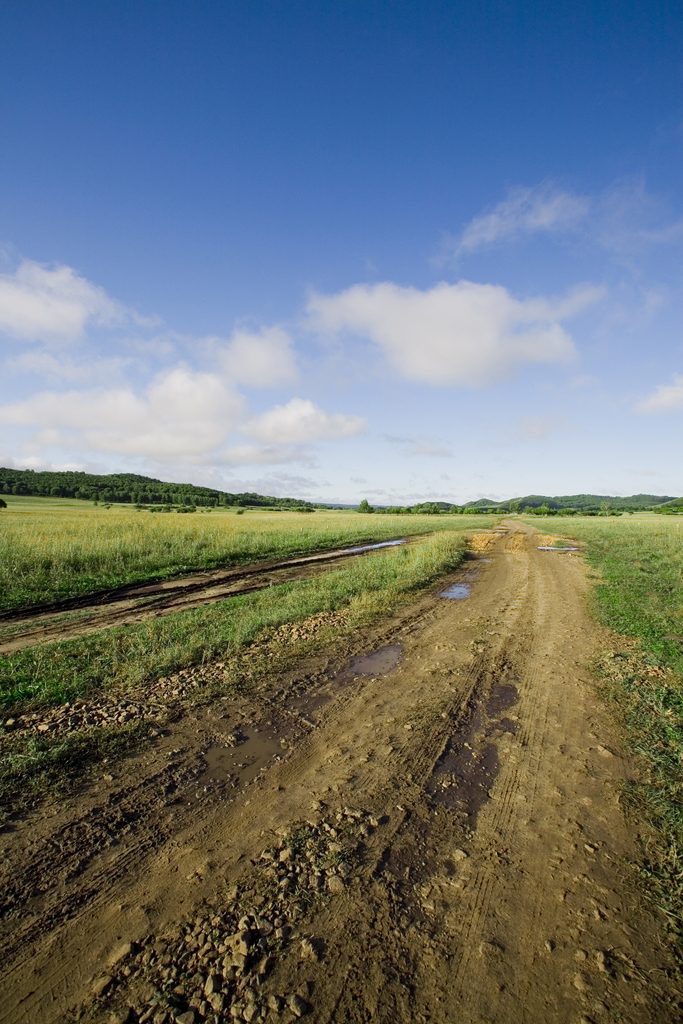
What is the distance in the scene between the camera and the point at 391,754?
17.9ft

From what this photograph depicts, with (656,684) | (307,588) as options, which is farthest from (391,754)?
(307,588)

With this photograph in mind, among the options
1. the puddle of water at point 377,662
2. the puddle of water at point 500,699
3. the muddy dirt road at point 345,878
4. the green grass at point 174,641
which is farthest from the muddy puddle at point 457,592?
the muddy dirt road at point 345,878

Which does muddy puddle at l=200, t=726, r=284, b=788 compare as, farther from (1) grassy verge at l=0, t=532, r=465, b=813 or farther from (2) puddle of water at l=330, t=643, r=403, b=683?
(2) puddle of water at l=330, t=643, r=403, b=683

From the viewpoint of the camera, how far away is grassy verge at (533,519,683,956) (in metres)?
3.70

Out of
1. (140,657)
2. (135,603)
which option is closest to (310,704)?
(140,657)

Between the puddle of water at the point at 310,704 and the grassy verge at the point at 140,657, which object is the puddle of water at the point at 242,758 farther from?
the grassy verge at the point at 140,657

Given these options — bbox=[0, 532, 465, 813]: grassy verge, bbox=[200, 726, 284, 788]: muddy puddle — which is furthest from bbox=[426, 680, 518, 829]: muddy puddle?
bbox=[0, 532, 465, 813]: grassy verge

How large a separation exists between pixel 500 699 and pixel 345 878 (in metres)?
4.14

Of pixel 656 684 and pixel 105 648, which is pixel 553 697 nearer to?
pixel 656 684

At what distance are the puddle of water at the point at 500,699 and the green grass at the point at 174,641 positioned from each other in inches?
174

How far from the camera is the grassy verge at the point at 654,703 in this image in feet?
12.1

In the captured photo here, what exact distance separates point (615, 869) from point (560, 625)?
773 cm

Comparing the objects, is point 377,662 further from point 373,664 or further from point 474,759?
point 474,759

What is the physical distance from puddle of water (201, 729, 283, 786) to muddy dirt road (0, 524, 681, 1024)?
0.08 ft
